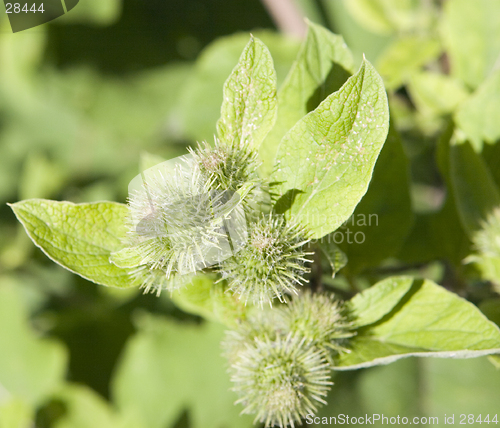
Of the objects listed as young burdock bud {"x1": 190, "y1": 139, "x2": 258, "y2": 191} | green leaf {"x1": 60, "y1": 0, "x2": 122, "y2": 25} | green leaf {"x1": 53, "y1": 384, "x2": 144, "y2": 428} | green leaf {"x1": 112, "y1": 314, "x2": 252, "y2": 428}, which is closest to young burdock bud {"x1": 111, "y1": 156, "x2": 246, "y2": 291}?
young burdock bud {"x1": 190, "y1": 139, "x2": 258, "y2": 191}

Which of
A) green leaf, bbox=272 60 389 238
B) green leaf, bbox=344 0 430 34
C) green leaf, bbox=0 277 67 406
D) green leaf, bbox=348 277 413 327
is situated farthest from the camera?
green leaf, bbox=0 277 67 406

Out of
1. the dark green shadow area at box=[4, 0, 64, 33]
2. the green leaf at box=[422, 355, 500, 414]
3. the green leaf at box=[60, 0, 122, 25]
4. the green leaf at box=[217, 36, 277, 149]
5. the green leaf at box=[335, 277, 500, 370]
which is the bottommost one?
the green leaf at box=[422, 355, 500, 414]

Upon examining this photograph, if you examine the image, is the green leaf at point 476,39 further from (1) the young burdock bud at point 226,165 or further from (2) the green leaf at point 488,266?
(1) the young burdock bud at point 226,165

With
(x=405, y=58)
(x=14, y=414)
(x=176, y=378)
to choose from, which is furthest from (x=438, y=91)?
(x=14, y=414)

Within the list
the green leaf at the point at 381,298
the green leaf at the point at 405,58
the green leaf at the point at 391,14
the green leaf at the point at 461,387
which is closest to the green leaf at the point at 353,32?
the green leaf at the point at 391,14

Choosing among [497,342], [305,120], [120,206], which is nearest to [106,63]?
[120,206]

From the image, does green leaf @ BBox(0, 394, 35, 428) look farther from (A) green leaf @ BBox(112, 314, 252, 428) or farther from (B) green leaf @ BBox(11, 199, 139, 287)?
(B) green leaf @ BBox(11, 199, 139, 287)
